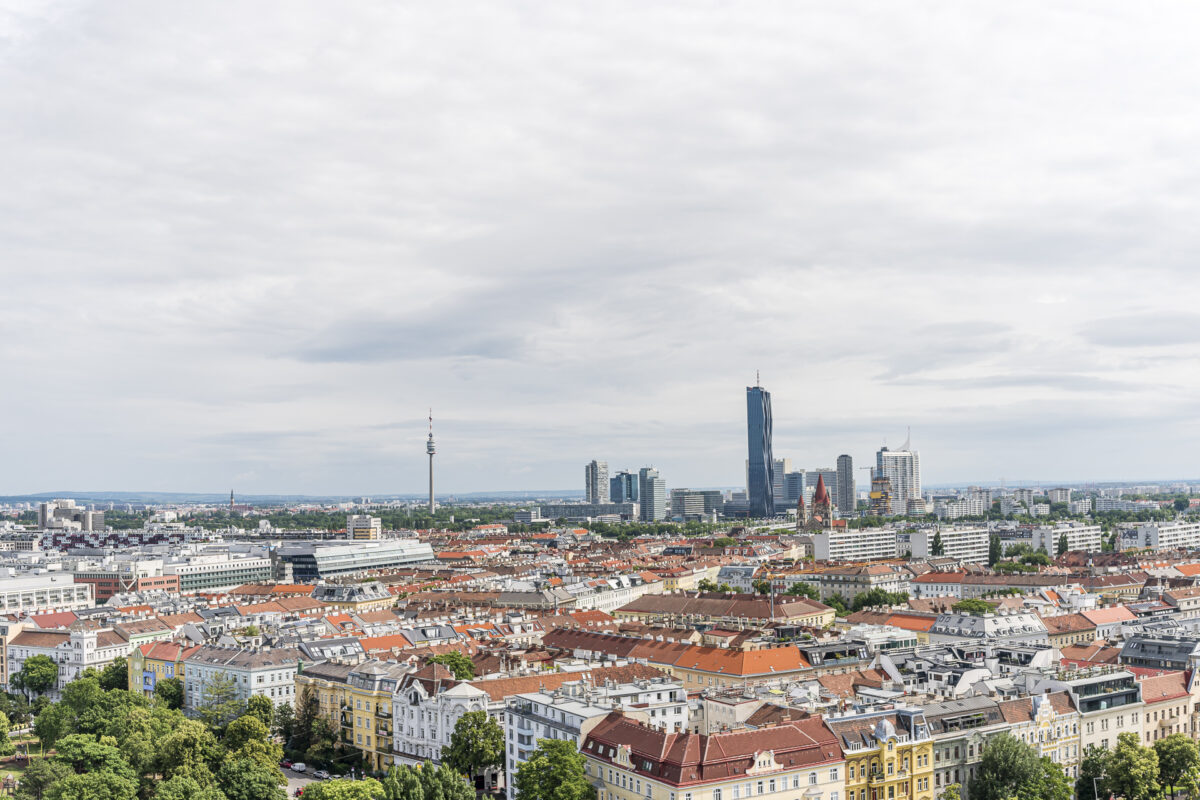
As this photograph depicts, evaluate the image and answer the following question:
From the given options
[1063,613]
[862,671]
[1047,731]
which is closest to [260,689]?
[862,671]

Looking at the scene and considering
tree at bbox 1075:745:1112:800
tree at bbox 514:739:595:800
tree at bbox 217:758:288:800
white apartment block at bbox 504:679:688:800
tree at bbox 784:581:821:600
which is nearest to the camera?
tree at bbox 514:739:595:800

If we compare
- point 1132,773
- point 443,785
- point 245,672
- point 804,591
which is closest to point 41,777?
point 245,672

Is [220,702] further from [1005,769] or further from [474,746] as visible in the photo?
[1005,769]

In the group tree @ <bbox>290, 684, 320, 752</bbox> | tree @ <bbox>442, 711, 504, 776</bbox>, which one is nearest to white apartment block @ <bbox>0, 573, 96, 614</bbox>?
tree @ <bbox>290, 684, 320, 752</bbox>

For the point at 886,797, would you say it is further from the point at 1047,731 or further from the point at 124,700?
the point at 124,700

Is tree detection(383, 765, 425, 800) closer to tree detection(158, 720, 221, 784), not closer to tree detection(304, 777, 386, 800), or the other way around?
tree detection(304, 777, 386, 800)

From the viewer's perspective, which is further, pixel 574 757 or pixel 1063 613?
pixel 1063 613
